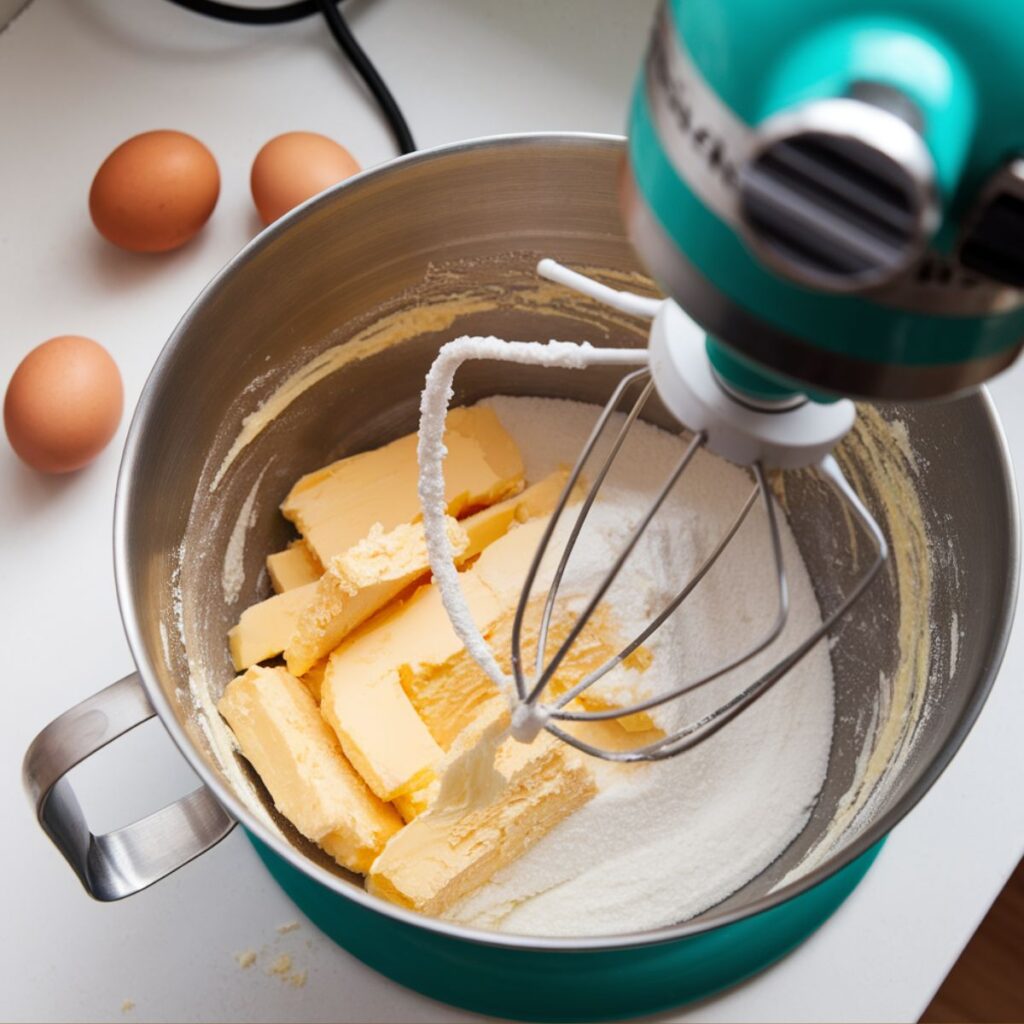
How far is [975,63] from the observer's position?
304mm

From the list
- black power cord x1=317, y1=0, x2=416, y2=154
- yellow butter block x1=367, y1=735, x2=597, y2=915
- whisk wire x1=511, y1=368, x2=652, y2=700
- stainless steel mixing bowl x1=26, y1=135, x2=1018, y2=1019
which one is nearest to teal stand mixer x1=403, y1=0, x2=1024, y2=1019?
whisk wire x1=511, y1=368, x2=652, y2=700

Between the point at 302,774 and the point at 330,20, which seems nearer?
the point at 302,774

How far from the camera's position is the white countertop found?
2.51 ft

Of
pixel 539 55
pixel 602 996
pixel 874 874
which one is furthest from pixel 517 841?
pixel 539 55

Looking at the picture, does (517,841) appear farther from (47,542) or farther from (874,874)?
(47,542)

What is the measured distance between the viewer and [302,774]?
0.74 metres

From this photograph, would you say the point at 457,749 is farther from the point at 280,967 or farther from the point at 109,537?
the point at 109,537

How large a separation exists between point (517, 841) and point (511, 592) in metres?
0.18

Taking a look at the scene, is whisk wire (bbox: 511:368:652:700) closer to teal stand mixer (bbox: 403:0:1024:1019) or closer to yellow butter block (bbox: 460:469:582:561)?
teal stand mixer (bbox: 403:0:1024:1019)

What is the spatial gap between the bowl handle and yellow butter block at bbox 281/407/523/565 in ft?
0.79

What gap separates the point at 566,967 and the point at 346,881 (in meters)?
0.18

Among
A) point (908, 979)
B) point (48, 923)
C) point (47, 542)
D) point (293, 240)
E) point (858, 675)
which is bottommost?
point (908, 979)

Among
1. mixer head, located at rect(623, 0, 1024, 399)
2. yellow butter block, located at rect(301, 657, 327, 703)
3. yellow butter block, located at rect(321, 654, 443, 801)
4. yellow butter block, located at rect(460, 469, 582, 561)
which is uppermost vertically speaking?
mixer head, located at rect(623, 0, 1024, 399)

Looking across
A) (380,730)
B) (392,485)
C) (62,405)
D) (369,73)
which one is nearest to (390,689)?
(380,730)
